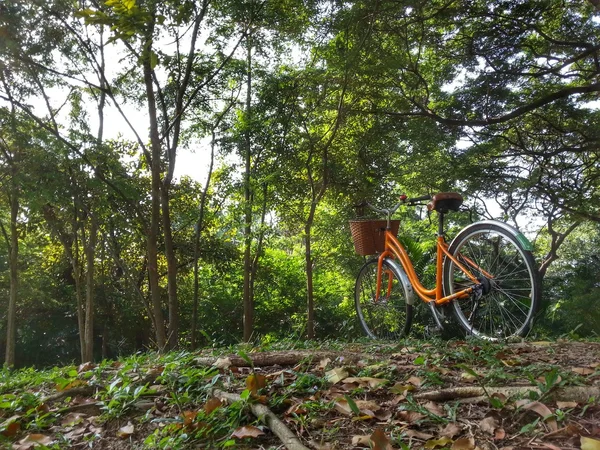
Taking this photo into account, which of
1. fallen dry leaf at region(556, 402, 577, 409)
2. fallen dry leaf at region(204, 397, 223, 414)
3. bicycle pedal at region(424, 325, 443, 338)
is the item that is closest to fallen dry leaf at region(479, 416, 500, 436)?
fallen dry leaf at region(556, 402, 577, 409)

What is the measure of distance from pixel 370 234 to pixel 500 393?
2768 millimetres

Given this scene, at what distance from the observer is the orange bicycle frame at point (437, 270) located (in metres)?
3.32

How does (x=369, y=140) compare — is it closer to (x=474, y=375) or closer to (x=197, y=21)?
(x=197, y=21)

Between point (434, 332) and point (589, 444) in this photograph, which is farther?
point (434, 332)

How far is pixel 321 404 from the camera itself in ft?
5.91

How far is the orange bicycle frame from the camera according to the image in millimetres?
3318

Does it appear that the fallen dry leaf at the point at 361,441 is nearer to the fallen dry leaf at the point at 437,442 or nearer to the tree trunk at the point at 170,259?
the fallen dry leaf at the point at 437,442

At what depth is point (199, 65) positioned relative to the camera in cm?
687

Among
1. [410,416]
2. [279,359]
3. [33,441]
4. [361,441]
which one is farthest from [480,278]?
[33,441]

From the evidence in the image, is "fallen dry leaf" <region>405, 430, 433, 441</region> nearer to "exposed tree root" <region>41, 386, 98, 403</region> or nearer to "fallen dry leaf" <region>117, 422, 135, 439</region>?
"fallen dry leaf" <region>117, 422, 135, 439</region>

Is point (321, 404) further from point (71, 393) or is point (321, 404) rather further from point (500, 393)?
point (71, 393)

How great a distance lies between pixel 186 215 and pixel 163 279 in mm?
3237

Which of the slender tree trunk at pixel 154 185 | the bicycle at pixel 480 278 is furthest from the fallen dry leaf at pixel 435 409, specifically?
the slender tree trunk at pixel 154 185

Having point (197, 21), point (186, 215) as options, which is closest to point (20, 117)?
point (186, 215)
